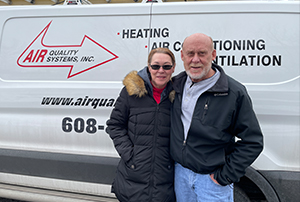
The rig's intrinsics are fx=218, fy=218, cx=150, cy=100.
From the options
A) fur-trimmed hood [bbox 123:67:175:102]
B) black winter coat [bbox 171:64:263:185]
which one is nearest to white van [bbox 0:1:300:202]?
fur-trimmed hood [bbox 123:67:175:102]

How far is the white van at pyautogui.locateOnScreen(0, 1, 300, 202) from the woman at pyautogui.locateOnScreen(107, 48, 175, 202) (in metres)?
0.57

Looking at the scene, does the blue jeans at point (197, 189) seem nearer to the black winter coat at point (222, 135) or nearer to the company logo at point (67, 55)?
the black winter coat at point (222, 135)

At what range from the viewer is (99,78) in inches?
77.7

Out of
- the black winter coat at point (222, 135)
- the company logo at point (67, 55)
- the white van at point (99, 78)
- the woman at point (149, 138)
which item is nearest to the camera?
the black winter coat at point (222, 135)

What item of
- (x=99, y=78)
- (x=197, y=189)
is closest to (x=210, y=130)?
(x=197, y=189)

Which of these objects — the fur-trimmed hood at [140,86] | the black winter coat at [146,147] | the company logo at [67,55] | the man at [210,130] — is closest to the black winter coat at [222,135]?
the man at [210,130]

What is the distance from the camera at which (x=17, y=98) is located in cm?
211

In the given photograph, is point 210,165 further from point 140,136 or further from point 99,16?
point 99,16

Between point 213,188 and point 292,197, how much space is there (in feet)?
3.00

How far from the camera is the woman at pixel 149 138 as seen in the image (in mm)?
1340

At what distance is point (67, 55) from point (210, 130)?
1496 millimetres

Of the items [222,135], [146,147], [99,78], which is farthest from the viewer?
[99,78]

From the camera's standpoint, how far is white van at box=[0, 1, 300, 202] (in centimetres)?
172

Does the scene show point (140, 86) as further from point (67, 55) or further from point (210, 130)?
point (67, 55)
